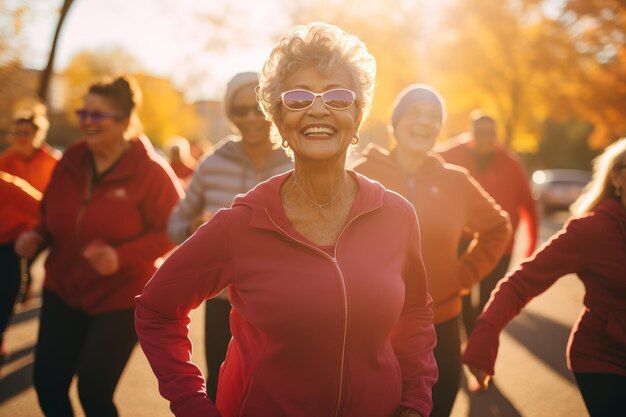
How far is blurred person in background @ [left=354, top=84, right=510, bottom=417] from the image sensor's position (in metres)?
3.80

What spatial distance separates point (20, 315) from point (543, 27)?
21166 millimetres

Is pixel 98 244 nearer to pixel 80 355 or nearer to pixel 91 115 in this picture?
pixel 80 355

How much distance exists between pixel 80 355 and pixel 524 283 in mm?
2423

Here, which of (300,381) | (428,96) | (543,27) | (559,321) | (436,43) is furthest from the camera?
(436,43)

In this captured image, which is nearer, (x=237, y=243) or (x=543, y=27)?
(x=237, y=243)

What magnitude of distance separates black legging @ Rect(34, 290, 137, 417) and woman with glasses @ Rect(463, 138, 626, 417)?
1.86 meters

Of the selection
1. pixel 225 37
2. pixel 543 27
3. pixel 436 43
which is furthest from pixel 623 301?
pixel 436 43

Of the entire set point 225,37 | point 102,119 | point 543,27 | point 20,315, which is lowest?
point 20,315

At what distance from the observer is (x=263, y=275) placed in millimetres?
2145

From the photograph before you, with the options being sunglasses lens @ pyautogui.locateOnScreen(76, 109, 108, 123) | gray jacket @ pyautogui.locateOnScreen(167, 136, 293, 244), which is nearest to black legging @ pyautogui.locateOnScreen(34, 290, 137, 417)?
gray jacket @ pyautogui.locateOnScreen(167, 136, 293, 244)

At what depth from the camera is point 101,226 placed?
3752mm

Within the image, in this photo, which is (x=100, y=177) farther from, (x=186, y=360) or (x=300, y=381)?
(x=300, y=381)

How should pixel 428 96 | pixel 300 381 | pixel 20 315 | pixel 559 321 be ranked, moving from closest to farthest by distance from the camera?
pixel 300 381 < pixel 428 96 < pixel 20 315 < pixel 559 321

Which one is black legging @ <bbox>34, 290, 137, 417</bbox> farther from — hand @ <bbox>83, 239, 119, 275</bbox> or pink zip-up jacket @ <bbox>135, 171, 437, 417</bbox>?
pink zip-up jacket @ <bbox>135, 171, 437, 417</bbox>
